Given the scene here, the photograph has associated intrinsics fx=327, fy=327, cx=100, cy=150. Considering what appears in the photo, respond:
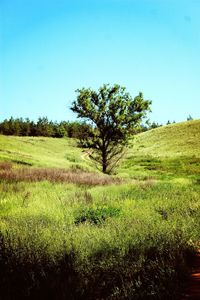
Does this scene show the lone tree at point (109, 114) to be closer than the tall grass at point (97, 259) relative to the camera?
No

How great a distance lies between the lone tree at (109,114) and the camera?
30109 mm

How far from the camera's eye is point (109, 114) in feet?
99.9

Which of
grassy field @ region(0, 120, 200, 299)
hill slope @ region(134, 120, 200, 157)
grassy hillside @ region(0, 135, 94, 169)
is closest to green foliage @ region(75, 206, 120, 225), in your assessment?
grassy field @ region(0, 120, 200, 299)

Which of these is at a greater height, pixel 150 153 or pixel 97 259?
pixel 150 153

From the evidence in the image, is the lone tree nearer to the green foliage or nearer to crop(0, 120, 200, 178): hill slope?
crop(0, 120, 200, 178): hill slope

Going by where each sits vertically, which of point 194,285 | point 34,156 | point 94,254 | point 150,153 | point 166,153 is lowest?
point 194,285

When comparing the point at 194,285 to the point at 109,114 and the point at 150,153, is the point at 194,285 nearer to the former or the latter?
the point at 109,114

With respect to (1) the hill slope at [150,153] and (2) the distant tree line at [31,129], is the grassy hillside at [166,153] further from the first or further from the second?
(2) the distant tree line at [31,129]

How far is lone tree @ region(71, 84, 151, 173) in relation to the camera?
30109mm

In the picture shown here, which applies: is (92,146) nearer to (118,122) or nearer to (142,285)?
(118,122)

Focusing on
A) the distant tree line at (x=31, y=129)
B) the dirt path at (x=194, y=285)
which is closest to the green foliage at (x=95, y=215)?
the dirt path at (x=194, y=285)

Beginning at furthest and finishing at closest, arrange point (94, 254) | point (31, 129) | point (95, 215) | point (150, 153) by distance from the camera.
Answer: point (31, 129)
point (150, 153)
point (95, 215)
point (94, 254)

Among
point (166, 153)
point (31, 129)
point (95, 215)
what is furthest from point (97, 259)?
point (31, 129)

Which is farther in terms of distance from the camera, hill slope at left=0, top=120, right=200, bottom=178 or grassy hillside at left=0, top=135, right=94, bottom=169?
hill slope at left=0, top=120, right=200, bottom=178
